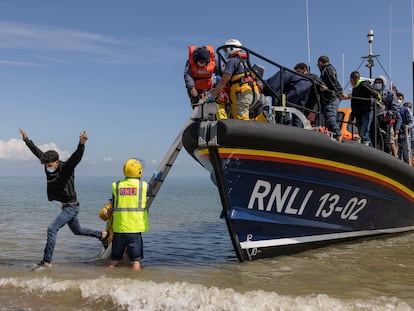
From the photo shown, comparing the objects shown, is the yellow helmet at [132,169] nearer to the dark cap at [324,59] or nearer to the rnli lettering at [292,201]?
the rnli lettering at [292,201]

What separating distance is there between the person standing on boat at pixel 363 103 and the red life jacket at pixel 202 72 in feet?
7.42

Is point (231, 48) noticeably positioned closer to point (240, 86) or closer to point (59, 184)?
point (240, 86)

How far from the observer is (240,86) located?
211 inches

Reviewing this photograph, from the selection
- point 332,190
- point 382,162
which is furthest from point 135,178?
point 382,162

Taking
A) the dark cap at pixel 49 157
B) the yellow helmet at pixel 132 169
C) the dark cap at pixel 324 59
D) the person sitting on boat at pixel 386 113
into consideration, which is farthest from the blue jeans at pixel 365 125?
the dark cap at pixel 49 157

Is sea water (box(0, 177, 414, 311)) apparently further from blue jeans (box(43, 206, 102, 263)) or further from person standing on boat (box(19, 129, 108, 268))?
person standing on boat (box(19, 129, 108, 268))

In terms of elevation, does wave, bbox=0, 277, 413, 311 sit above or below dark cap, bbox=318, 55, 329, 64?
below

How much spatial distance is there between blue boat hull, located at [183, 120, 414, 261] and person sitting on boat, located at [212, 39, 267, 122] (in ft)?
1.37

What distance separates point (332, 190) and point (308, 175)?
0.47 meters

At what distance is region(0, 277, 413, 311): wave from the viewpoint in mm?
3869

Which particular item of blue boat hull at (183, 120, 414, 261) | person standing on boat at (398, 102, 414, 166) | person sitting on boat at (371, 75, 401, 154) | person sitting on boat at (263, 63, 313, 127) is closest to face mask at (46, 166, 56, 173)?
blue boat hull at (183, 120, 414, 261)

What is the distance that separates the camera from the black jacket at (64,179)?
5.20 m

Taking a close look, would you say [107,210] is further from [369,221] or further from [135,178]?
[369,221]

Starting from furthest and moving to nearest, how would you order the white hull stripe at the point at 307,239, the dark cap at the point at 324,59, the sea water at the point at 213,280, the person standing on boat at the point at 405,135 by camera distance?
the person standing on boat at the point at 405,135, the dark cap at the point at 324,59, the white hull stripe at the point at 307,239, the sea water at the point at 213,280
